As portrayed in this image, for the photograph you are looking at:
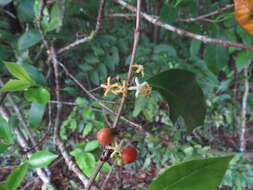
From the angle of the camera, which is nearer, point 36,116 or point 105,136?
point 105,136

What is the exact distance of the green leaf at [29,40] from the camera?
0.70m

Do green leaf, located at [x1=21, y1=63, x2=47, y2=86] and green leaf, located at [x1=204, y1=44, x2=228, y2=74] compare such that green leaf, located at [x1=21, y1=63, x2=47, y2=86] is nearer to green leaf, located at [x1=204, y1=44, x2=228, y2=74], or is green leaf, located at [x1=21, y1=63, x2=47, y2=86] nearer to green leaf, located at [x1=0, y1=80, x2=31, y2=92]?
green leaf, located at [x1=0, y1=80, x2=31, y2=92]

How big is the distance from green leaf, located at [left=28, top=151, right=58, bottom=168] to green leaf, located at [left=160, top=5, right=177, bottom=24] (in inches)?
17.4

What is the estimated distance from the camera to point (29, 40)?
2.29ft

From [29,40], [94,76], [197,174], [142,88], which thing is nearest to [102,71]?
[94,76]

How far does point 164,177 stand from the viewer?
9.4 inches

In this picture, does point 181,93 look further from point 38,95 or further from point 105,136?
point 38,95

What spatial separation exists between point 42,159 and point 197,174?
1.20ft

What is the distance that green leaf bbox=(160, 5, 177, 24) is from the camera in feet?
1.86

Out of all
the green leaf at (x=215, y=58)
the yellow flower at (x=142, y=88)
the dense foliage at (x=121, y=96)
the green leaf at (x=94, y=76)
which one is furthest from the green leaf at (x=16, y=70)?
the green leaf at (x=94, y=76)

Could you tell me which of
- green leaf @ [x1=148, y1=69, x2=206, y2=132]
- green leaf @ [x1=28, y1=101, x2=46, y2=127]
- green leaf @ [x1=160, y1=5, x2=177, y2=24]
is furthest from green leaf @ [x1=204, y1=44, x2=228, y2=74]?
green leaf @ [x1=28, y1=101, x2=46, y2=127]

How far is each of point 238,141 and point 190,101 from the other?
1.46 metres

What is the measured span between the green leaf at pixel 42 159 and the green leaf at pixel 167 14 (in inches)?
17.4

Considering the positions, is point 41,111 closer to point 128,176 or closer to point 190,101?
point 190,101
